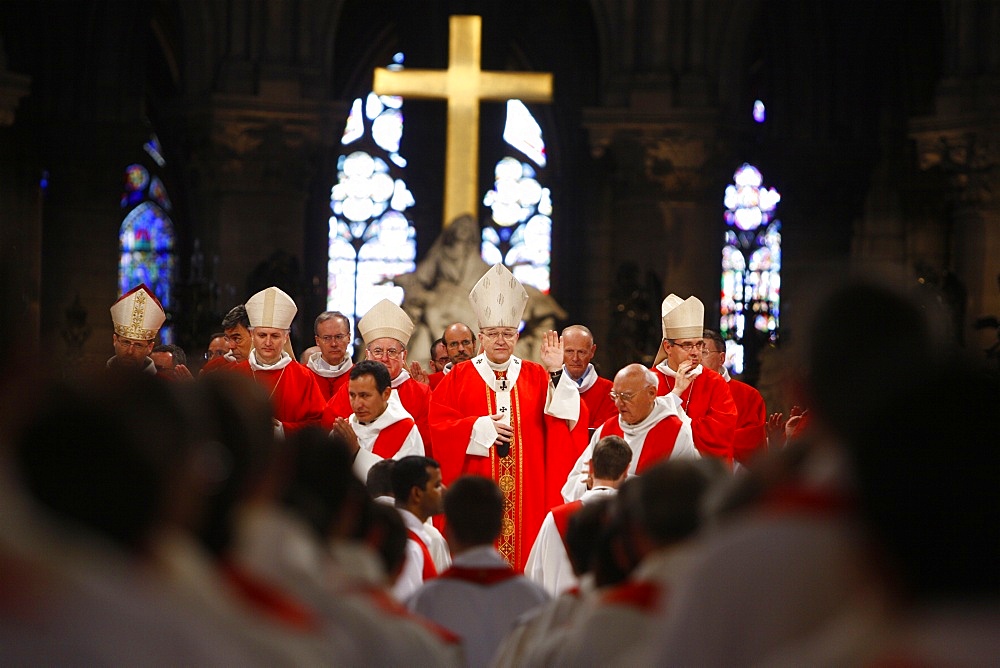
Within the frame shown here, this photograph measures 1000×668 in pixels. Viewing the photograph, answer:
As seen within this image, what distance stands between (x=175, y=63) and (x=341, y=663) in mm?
21409

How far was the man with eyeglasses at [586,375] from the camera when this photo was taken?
29.7 ft

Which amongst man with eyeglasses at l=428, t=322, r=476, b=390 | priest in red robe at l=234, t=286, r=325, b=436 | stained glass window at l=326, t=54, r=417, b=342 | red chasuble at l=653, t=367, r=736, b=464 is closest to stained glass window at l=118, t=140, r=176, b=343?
stained glass window at l=326, t=54, r=417, b=342

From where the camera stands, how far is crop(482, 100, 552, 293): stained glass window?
73.7 ft

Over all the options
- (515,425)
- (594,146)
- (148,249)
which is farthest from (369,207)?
(515,425)

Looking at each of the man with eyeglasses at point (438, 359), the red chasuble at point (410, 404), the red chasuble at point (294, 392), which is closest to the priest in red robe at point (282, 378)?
the red chasuble at point (294, 392)

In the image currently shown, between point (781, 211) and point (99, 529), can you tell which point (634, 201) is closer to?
point (781, 211)

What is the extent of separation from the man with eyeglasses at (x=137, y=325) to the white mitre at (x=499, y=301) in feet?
6.12

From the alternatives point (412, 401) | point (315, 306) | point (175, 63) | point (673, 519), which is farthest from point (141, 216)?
point (673, 519)

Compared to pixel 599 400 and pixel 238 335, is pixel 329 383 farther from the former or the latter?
pixel 599 400

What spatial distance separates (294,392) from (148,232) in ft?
49.9

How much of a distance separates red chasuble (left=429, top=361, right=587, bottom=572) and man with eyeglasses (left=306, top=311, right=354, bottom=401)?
2.85ft

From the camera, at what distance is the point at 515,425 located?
344 inches

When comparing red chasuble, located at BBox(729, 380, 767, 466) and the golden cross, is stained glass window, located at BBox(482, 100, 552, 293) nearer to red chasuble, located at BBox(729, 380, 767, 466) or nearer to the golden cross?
the golden cross

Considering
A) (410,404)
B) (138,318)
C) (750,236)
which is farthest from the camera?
(750,236)
